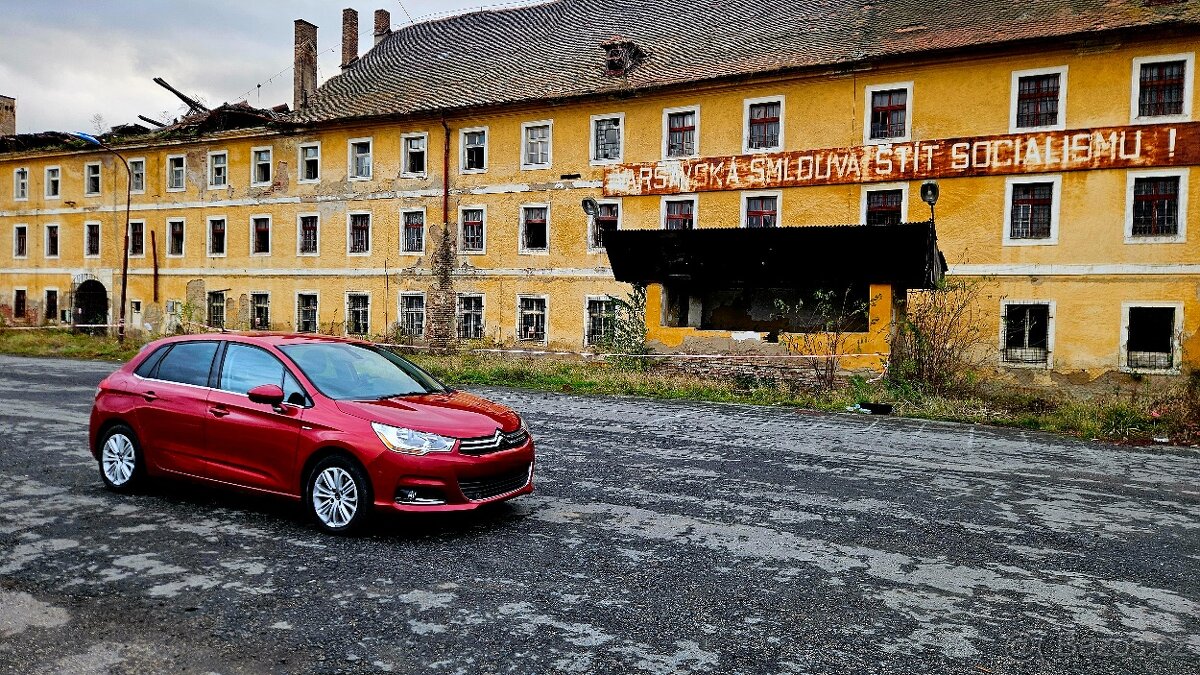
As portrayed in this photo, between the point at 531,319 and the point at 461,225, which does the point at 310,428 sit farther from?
the point at 461,225

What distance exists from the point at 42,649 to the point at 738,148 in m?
22.8

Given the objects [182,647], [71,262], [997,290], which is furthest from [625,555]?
[71,262]

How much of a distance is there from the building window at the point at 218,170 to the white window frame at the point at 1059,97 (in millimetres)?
28706

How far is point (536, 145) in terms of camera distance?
27656mm

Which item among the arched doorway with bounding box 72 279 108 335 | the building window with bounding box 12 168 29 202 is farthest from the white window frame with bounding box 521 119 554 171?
the building window with bounding box 12 168 29 202

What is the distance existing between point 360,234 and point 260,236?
5.03 metres

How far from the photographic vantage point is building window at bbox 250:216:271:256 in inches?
1278

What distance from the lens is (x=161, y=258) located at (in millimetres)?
34812

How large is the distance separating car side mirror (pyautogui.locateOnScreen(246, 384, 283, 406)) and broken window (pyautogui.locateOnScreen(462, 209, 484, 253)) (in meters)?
22.2

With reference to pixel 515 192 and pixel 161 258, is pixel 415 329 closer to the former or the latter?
pixel 515 192

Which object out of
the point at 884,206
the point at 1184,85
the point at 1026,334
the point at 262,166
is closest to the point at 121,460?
the point at 884,206

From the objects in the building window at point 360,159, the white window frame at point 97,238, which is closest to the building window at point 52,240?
the white window frame at point 97,238

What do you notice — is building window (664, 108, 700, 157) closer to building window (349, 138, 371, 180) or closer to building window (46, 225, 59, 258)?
building window (349, 138, 371, 180)

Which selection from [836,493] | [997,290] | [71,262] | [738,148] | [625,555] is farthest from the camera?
[71,262]
